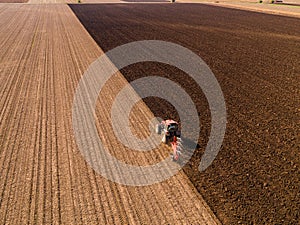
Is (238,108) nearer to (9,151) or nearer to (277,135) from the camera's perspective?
(277,135)

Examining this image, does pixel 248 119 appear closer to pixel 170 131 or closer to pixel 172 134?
pixel 172 134

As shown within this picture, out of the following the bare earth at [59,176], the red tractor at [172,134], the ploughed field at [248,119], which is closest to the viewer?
the bare earth at [59,176]

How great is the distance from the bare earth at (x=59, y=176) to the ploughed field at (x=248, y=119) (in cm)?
100

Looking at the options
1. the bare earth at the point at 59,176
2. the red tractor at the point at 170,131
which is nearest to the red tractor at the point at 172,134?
the red tractor at the point at 170,131

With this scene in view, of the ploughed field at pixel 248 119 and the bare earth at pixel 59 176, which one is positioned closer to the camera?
the bare earth at pixel 59 176

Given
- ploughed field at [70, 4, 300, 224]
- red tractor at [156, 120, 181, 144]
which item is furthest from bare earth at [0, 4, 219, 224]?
ploughed field at [70, 4, 300, 224]

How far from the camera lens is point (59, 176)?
924 cm

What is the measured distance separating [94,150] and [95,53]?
15117 mm

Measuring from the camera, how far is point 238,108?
14.3m

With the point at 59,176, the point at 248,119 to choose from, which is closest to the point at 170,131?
the point at 59,176

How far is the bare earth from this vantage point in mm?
7766

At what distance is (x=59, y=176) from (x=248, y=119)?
30.6 ft

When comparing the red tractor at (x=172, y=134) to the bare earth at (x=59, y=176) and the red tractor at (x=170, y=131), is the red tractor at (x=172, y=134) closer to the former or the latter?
the red tractor at (x=170, y=131)

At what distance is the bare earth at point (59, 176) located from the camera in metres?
7.77
